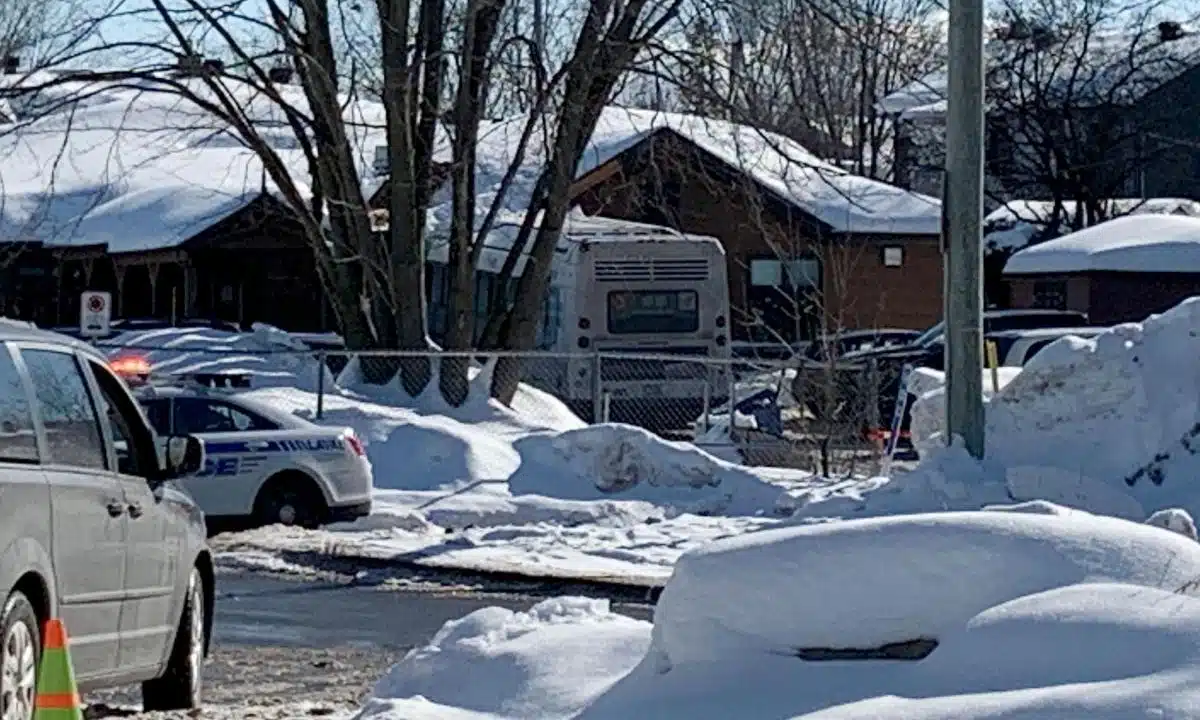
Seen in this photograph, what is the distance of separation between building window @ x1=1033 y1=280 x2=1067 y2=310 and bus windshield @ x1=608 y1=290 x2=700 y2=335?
1075cm

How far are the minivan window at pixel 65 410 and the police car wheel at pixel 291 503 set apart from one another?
11664 mm

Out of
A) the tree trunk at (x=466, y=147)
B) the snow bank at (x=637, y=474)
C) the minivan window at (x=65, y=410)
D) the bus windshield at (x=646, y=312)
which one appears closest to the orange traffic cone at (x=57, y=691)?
the minivan window at (x=65, y=410)

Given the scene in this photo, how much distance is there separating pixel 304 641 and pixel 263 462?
6.75 metres

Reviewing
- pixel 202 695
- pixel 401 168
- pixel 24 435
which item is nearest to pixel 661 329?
pixel 401 168

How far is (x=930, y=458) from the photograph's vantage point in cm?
1948

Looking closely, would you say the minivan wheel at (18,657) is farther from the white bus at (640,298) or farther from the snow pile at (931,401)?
the white bus at (640,298)

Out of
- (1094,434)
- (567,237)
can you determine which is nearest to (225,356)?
(567,237)

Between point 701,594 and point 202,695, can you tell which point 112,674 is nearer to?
point 202,695

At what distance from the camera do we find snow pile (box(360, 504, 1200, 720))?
718 cm

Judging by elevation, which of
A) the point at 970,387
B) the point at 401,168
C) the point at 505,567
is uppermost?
the point at 401,168

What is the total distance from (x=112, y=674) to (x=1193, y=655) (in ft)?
15.4

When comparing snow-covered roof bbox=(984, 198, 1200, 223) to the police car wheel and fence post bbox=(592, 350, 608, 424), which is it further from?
the police car wheel

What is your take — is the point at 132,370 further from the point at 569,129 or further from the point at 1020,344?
the point at 1020,344

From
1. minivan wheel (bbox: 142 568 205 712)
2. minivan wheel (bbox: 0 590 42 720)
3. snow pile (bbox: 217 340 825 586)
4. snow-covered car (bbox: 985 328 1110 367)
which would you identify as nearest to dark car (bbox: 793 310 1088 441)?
snow-covered car (bbox: 985 328 1110 367)
